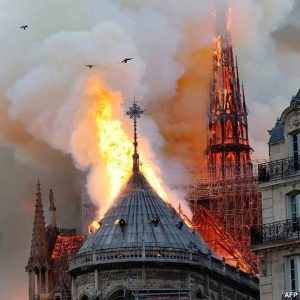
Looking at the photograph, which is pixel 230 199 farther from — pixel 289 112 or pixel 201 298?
pixel 289 112

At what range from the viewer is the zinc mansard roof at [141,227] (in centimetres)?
11688

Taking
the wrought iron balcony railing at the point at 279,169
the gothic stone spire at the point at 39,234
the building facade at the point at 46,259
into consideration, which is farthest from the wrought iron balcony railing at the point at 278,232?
the gothic stone spire at the point at 39,234

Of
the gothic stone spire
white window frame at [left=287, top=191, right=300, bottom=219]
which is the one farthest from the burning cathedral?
white window frame at [left=287, top=191, right=300, bottom=219]

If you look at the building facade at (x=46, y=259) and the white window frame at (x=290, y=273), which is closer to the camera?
the white window frame at (x=290, y=273)

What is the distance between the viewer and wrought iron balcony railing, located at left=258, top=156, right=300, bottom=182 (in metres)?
74.9

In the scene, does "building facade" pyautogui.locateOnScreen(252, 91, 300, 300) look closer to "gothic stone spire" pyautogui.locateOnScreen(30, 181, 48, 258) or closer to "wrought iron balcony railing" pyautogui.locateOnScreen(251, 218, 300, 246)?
"wrought iron balcony railing" pyautogui.locateOnScreen(251, 218, 300, 246)

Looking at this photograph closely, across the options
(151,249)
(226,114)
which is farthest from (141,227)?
(226,114)

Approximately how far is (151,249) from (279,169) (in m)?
41.1

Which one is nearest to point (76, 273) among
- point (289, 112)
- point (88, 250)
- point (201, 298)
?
point (88, 250)

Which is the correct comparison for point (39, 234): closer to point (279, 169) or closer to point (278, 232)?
point (279, 169)

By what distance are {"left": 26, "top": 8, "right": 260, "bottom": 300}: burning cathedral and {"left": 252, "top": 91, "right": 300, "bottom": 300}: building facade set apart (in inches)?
1089

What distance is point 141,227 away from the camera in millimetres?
118688

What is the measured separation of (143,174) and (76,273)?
12146 mm

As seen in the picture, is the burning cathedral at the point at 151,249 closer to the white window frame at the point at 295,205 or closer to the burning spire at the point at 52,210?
the burning spire at the point at 52,210
